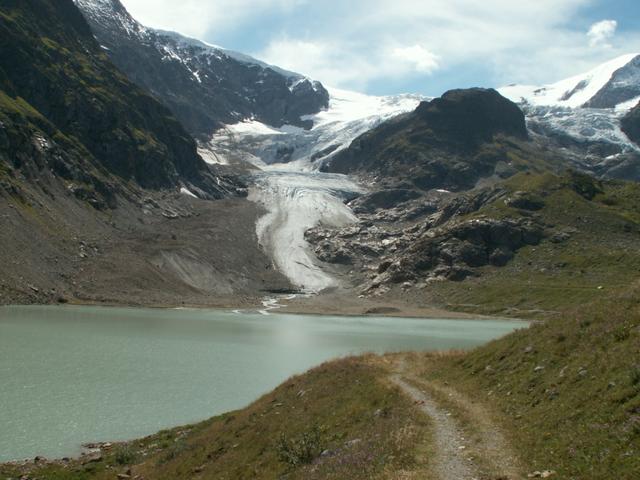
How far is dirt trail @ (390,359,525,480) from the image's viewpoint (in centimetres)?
1712

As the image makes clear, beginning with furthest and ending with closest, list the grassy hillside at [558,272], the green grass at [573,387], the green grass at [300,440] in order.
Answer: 1. the grassy hillside at [558,272]
2. the green grass at [300,440]
3. the green grass at [573,387]

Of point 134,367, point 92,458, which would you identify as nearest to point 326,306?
point 134,367

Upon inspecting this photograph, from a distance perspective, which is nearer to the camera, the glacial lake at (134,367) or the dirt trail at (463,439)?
the dirt trail at (463,439)

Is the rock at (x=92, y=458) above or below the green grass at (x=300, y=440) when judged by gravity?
below

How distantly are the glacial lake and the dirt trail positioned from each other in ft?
61.1

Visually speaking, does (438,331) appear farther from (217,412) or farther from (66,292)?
(66,292)

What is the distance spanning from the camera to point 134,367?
184 feet

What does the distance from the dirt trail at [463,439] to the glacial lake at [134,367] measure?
18.6m

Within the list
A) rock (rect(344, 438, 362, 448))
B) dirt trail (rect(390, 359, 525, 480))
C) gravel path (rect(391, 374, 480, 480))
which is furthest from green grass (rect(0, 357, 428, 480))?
dirt trail (rect(390, 359, 525, 480))

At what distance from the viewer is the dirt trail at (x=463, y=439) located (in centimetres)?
1712

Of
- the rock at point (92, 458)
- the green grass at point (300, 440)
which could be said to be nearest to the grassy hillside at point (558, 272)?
the green grass at point (300, 440)

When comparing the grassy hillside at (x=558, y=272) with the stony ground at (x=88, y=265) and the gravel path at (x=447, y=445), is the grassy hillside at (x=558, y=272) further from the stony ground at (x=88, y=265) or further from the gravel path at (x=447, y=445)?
the gravel path at (x=447, y=445)

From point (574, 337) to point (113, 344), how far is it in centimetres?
5969

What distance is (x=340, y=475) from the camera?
62.3 feet
